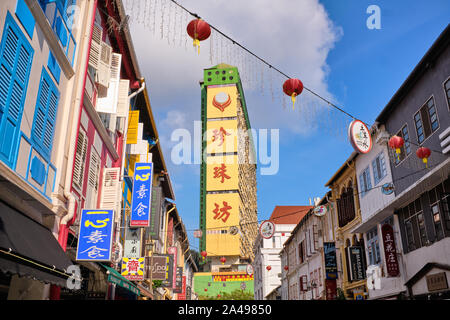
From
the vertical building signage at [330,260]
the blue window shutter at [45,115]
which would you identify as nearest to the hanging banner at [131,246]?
the blue window shutter at [45,115]

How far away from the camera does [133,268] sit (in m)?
17.8

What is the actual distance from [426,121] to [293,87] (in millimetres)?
8081

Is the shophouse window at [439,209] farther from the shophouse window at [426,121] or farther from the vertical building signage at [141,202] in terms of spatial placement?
the vertical building signage at [141,202]

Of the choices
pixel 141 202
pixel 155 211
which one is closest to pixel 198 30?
pixel 141 202

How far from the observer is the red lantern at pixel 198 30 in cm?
899

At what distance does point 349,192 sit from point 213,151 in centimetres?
5617

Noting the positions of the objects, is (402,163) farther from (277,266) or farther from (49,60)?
(277,266)

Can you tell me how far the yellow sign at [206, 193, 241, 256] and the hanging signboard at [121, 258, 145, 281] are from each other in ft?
187

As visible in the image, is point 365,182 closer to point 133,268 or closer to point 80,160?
point 133,268

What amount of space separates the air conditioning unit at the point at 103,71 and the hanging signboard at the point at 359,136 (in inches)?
335

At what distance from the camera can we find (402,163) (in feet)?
59.2

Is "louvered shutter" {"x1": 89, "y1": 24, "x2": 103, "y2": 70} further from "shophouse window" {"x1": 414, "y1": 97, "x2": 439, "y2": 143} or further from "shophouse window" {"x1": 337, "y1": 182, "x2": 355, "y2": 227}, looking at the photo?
"shophouse window" {"x1": 337, "y1": 182, "x2": 355, "y2": 227}

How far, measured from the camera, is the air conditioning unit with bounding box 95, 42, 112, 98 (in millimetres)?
13742
